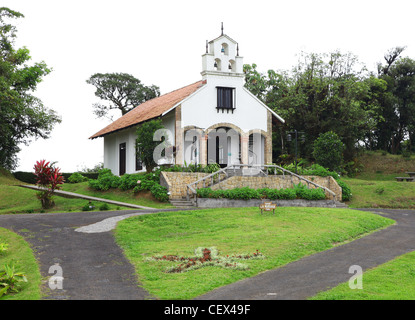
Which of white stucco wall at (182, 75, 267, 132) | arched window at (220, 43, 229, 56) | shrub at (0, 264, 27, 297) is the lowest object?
shrub at (0, 264, 27, 297)

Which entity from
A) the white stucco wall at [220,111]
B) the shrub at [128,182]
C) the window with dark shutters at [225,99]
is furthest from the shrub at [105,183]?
the window with dark shutters at [225,99]

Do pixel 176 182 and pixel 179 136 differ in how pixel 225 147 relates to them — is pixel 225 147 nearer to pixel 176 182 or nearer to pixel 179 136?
pixel 179 136

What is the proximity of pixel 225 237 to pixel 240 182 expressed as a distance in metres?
12.5

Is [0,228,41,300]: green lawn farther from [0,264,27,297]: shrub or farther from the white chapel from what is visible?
the white chapel

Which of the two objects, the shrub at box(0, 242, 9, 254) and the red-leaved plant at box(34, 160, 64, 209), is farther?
the red-leaved plant at box(34, 160, 64, 209)

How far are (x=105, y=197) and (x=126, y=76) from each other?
3403 cm

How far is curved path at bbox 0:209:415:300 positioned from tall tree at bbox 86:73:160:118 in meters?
40.6

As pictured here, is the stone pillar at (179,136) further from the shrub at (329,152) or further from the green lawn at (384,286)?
the green lawn at (384,286)

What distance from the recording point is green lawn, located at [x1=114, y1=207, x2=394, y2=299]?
446 inches

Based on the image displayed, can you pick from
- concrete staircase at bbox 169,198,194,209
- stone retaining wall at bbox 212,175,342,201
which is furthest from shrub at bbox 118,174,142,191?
stone retaining wall at bbox 212,175,342,201

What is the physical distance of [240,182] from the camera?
28.2 m

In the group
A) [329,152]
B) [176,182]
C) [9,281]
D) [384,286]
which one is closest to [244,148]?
[329,152]
